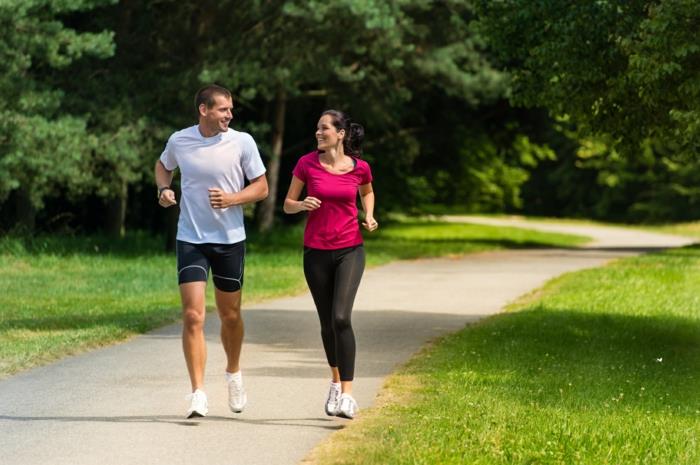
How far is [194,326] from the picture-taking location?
8.52 m

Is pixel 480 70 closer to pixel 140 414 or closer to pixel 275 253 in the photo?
pixel 275 253

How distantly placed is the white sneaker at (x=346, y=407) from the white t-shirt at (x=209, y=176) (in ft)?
3.92

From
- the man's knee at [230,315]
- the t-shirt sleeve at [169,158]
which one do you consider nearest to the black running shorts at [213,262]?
the man's knee at [230,315]

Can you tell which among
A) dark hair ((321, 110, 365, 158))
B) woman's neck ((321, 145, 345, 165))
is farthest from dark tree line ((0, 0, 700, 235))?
woman's neck ((321, 145, 345, 165))

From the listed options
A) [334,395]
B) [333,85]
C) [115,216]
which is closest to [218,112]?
[334,395]

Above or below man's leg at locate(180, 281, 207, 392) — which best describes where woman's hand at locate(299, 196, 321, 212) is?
above

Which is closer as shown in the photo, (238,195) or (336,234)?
(238,195)

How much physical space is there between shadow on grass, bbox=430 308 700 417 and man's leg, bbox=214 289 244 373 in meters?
2.03

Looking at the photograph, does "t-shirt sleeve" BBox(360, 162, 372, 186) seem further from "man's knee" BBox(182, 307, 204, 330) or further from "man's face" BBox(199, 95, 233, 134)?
"man's knee" BBox(182, 307, 204, 330)

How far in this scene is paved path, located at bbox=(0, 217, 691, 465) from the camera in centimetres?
759

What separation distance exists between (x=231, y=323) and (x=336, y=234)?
88 centimetres

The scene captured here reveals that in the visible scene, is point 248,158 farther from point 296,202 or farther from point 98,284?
point 98,284

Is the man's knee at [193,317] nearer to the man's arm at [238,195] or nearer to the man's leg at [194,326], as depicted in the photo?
the man's leg at [194,326]

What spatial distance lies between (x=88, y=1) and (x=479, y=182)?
72.2 feet
